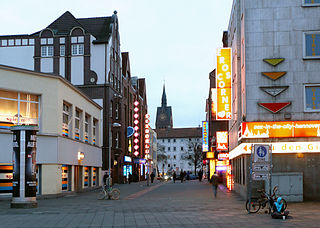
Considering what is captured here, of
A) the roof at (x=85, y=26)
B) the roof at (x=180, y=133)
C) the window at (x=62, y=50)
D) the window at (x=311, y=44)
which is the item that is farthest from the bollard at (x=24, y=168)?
the roof at (x=180, y=133)

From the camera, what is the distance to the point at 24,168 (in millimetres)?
22375

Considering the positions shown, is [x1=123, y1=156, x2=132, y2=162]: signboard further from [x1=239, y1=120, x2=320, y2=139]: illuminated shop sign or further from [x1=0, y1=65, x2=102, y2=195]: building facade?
[x1=239, y1=120, x2=320, y2=139]: illuminated shop sign

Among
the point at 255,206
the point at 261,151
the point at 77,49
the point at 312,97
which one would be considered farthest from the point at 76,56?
the point at 255,206

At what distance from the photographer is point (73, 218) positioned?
56.3ft

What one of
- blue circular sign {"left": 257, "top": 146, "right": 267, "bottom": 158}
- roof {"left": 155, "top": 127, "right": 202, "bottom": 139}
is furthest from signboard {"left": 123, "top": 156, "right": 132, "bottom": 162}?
roof {"left": 155, "top": 127, "right": 202, "bottom": 139}

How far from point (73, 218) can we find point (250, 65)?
12895mm

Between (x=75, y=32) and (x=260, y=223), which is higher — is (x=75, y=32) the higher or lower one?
the higher one

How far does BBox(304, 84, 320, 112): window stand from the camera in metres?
24.9

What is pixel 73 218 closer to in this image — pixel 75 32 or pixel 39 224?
pixel 39 224

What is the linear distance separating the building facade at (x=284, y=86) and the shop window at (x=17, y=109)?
12552 mm

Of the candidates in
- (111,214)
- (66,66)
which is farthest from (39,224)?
(66,66)

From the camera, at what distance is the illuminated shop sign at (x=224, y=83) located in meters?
29.4

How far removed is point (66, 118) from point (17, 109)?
5.52 m

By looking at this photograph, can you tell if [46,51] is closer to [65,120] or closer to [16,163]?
[65,120]
